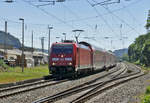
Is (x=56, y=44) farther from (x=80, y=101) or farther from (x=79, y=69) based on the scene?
(x=80, y=101)

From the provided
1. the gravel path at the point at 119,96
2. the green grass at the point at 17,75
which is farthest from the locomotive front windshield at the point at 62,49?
the gravel path at the point at 119,96

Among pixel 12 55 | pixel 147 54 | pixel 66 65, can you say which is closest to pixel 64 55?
pixel 66 65

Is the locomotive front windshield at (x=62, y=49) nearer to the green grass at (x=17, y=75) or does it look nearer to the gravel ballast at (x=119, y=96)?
the green grass at (x=17, y=75)

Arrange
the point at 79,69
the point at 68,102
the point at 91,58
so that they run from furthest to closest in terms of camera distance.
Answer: the point at 91,58 → the point at 79,69 → the point at 68,102

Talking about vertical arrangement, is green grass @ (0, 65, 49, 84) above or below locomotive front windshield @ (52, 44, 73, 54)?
below

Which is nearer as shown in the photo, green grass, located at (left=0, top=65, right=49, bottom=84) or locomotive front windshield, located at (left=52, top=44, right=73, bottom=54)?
green grass, located at (left=0, top=65, right=49, bottom=84)

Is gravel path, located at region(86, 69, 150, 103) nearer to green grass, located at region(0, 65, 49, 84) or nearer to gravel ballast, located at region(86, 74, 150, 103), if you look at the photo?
gravel ballast, located at region(86, 74, 150, 103)

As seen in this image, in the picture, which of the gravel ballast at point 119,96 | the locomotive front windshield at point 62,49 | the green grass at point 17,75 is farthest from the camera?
the locomotive front windshield at point 62,49

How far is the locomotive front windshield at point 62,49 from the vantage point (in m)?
25.8

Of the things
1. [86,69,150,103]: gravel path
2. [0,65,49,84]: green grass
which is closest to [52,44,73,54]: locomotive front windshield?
[0,65,49,84]: green grass

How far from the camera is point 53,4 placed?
2167 cm

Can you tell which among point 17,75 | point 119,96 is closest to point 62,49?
point 17,75

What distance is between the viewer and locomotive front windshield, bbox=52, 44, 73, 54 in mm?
25750

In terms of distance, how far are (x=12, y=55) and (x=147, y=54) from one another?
3921cm
